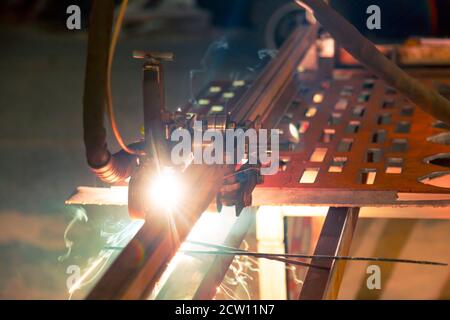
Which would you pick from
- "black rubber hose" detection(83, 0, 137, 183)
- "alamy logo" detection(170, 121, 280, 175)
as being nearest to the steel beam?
"alamy logo" detection(170, 121, 280, 175)

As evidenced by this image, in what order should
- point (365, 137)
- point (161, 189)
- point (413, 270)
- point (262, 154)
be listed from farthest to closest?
1. point (413, 270)
2. point (365, 137)
3. point (262, 154)
4. point (161, 189)

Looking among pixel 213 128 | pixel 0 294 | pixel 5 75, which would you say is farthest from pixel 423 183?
pixel 5 75

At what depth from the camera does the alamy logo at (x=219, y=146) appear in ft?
6.97

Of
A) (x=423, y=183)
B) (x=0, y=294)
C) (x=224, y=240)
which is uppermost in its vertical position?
(x=423, y=183)

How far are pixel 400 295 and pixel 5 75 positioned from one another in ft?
11.6

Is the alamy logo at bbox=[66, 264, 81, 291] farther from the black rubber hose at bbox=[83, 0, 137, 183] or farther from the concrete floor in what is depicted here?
the black rubber hose at bbox=[83, 0, 137, 183]

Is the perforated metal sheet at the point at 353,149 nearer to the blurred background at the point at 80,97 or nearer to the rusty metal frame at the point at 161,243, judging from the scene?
the rusty metal frame at the point at 161,243

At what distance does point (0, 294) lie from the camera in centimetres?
330

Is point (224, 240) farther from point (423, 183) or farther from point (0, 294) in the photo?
point (0, 294)

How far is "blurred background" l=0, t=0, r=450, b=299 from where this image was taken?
3459mm

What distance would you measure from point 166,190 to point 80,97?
3.58 meters

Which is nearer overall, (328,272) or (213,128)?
(328,272)

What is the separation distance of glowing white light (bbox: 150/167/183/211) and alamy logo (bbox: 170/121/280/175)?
0.19ft

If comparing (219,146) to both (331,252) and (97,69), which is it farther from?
(97,69)
